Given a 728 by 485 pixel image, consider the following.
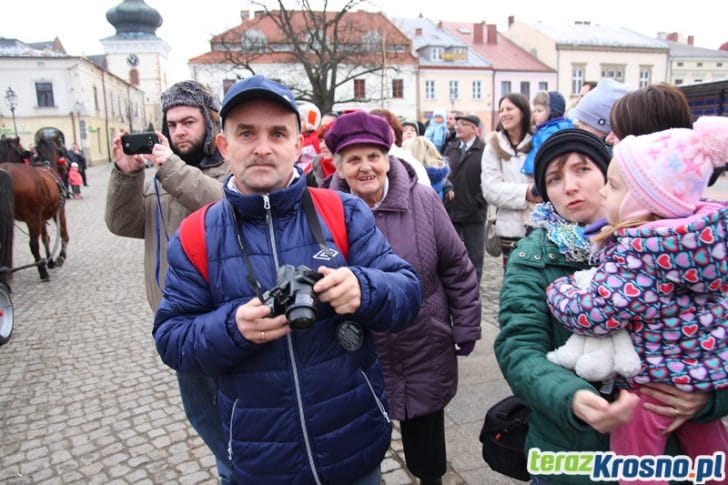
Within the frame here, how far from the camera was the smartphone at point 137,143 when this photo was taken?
2.24m

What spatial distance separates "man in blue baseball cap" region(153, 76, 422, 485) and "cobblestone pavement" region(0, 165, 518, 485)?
1602 mm

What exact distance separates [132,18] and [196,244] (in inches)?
3222

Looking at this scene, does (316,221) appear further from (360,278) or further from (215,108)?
(215,108)

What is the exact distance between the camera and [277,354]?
157 cm

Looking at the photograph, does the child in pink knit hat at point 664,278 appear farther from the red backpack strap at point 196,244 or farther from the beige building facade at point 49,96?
the beige building facade at point 49,96

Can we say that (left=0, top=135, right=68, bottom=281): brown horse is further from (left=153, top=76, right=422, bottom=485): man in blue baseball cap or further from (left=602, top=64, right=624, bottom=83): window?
(left=602, top=64, right=624, bottom=83): window

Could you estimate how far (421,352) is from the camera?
7.90 feet

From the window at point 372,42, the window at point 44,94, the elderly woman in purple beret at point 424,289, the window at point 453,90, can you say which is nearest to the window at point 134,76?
the window at point 44,94

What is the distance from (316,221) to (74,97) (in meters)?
49.2

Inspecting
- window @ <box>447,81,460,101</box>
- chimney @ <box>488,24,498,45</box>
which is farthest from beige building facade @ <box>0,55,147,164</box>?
chimney @ <box>488,24,498,45</box>

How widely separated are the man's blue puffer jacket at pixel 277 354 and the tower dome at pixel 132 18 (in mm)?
80046

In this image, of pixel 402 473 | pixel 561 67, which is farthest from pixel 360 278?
pixel 561 67

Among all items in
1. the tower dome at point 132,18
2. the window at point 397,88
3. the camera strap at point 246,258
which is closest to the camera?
the camera strap at point 246,258

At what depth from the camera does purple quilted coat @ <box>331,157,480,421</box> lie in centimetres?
241
